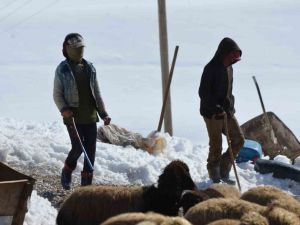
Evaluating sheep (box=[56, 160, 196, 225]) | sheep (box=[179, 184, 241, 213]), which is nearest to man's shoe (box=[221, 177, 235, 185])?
sheep (box=[179, 184, 241, 213])

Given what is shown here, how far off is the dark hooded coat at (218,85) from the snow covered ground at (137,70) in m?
1.08

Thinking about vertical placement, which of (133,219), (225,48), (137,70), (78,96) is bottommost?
(137,70)

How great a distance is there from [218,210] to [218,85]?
4131mm

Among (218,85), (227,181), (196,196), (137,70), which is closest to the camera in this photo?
(196,196)

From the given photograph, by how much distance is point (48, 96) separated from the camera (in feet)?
96.2

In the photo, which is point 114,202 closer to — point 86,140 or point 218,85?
point 86,140

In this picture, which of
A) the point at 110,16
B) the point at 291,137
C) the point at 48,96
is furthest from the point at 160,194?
the point at 110,16

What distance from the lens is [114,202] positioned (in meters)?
9.70

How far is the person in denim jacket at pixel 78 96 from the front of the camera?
11.2 meters

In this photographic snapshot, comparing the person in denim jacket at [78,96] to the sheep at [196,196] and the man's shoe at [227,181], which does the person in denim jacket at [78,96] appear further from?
the man's shoe at [227,181]

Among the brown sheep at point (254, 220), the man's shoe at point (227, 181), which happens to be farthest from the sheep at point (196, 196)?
the man's shoe at point (227, 181)

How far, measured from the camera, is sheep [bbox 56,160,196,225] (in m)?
9.65

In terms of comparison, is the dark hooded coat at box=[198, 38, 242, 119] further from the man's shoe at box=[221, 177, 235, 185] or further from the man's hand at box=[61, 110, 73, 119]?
the man's hand at box=[61, 110, 73, 119]

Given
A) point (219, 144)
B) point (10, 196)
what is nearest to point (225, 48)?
point (219, 144)
